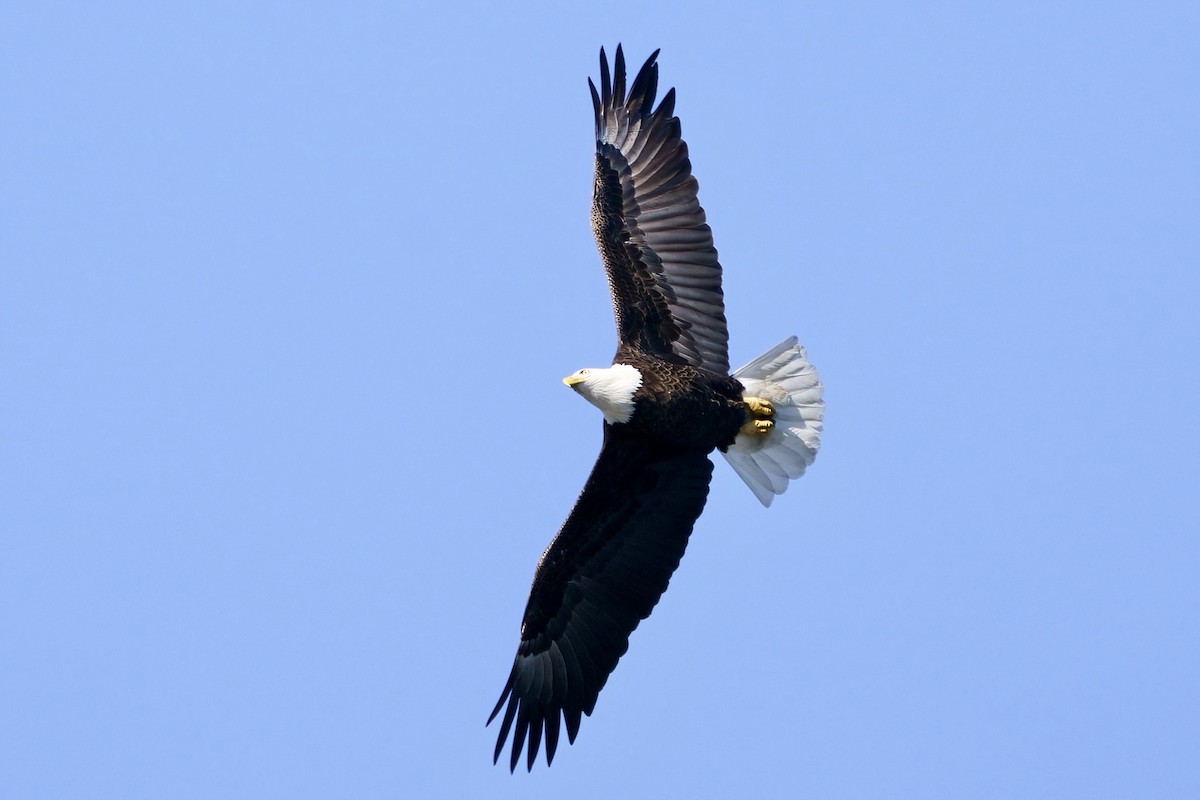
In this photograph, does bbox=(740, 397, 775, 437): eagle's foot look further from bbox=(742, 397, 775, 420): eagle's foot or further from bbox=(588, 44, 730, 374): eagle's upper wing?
bbox=(588, 44, 730, 374): eagle's upper wing

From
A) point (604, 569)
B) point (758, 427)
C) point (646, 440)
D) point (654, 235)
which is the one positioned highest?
point (654, 235)

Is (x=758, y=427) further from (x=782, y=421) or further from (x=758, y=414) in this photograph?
(x=782, y=421)

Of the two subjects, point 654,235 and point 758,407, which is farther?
point 654,235

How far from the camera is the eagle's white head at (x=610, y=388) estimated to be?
10.0 metres

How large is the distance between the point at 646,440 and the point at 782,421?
39.9 inches

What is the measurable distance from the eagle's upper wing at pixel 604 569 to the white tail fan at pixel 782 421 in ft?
1.44

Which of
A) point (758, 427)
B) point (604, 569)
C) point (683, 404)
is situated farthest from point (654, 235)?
point (604, 569)

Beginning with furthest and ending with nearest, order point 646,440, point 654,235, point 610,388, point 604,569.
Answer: point 654,235 → point 604,569 → point 646,440 → point 610,388

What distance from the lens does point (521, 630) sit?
423 inches

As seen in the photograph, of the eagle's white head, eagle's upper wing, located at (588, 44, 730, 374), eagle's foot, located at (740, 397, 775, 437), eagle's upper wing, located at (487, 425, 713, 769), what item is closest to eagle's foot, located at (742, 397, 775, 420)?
eagle's foot, located at (740, 397, 775, 437)

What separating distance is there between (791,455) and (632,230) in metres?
1.92

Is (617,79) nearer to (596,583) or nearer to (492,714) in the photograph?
(596,583)

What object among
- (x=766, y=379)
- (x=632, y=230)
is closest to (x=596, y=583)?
(x=766, y=379)

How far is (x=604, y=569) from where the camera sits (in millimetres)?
10492
